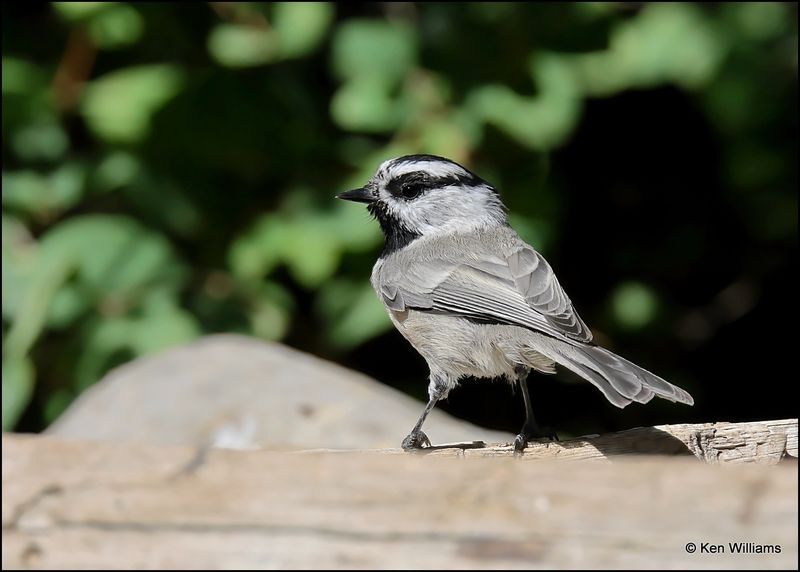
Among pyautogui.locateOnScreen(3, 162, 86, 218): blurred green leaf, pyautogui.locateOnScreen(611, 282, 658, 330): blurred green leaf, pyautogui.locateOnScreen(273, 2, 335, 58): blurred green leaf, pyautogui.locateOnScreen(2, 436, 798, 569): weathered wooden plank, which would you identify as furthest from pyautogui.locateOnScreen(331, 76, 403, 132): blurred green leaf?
pyautogui.locateOnScreen(2, 436, 798, 569): weathered wooden plank

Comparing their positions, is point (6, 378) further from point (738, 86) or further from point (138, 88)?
point (738, 86)

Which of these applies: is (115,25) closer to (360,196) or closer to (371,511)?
(360,196)

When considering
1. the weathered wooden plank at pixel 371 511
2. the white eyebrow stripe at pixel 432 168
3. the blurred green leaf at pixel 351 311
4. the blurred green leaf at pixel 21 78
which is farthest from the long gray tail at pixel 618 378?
the blurred green leaf at pixel 21 78

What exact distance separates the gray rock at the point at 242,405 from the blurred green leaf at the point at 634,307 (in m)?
1.24

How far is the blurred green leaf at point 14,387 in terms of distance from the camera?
13.2 feet

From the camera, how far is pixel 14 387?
13.3 feet

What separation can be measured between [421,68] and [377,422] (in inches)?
59.7

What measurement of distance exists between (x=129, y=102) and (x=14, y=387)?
129cm

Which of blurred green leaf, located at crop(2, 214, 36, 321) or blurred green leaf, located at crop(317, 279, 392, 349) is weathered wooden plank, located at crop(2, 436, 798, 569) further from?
blurred green leaf, located at crop(317, 279, 392, 349)

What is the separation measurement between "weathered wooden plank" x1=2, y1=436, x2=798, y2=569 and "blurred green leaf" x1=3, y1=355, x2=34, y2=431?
2522mm

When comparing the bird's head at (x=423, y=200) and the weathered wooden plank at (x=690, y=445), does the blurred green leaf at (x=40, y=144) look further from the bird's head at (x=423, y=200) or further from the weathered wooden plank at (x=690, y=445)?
the weathered wooden plank at (x=690, y=445)

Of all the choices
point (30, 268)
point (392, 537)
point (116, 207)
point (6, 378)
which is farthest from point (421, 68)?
point (392, 537)

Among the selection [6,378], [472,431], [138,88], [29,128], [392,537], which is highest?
[392,537]

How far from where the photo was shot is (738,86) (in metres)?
4.46
